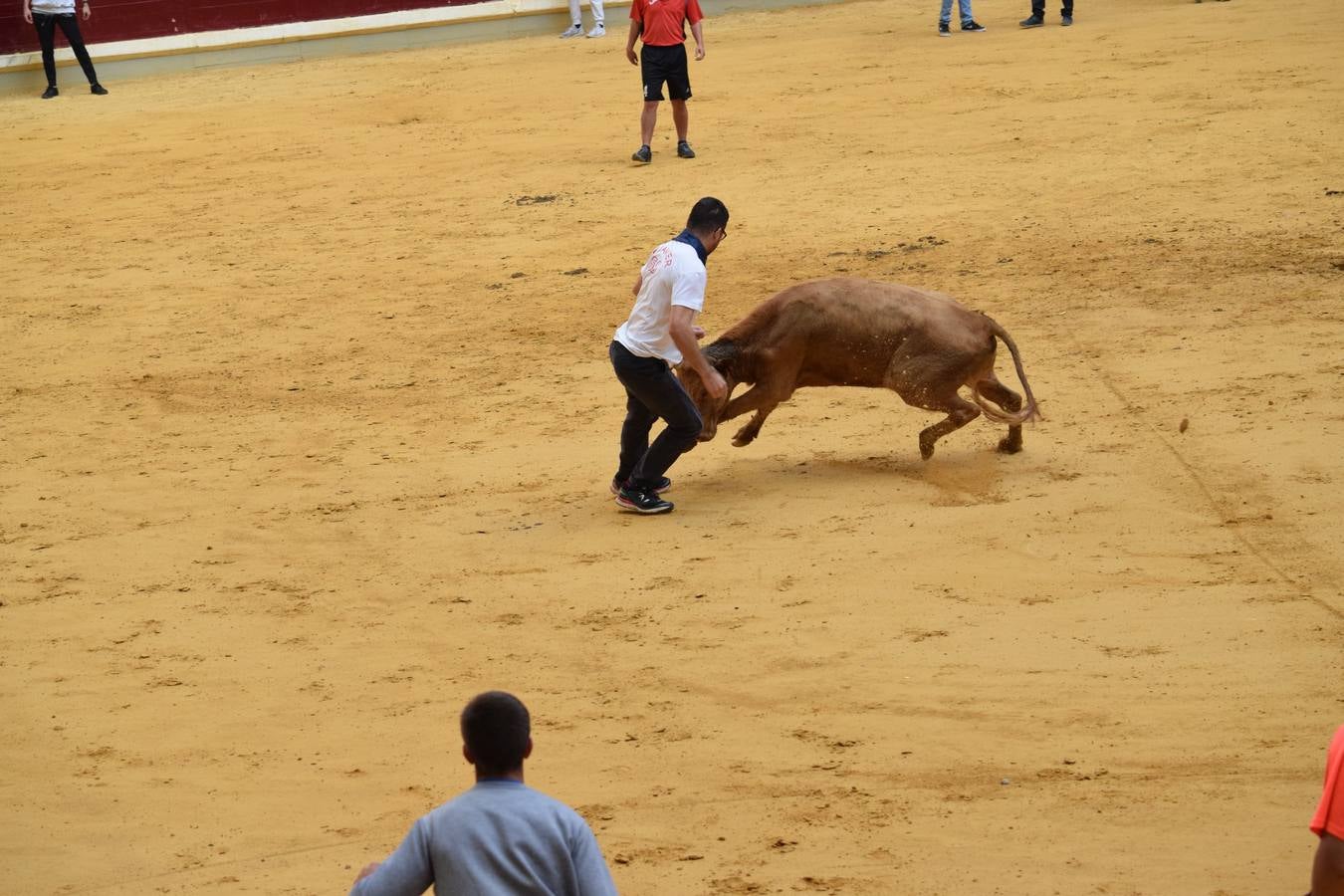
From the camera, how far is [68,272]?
14172 mm

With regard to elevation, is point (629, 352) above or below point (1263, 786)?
above

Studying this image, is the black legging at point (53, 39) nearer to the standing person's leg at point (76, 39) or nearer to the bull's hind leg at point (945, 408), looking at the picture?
the standing person's leg at point (76, 39)

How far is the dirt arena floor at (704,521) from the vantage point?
5.29 meters

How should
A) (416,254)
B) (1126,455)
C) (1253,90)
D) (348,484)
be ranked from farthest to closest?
(1253,90) → (416,254) → (348,484) → (1126,455)

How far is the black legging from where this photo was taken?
20.6 m

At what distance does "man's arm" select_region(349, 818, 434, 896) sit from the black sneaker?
15.9 feet

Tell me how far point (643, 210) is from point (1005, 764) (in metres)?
9.45

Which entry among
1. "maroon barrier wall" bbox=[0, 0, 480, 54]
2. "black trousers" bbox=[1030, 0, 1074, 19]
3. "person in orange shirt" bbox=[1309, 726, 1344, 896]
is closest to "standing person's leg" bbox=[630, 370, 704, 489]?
"person in orange shirt" bbox=[1309, 726, 1344, 896]

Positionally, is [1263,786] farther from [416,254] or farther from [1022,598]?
[416,254]

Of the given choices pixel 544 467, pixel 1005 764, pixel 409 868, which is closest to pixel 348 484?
pixel 544 467

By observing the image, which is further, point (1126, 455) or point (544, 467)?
point (544, 467)

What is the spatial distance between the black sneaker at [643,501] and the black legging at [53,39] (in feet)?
50.0

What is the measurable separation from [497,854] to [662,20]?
13216 mm

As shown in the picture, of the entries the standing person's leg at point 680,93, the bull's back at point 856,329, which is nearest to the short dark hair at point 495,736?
the bull's back at point 856,329
